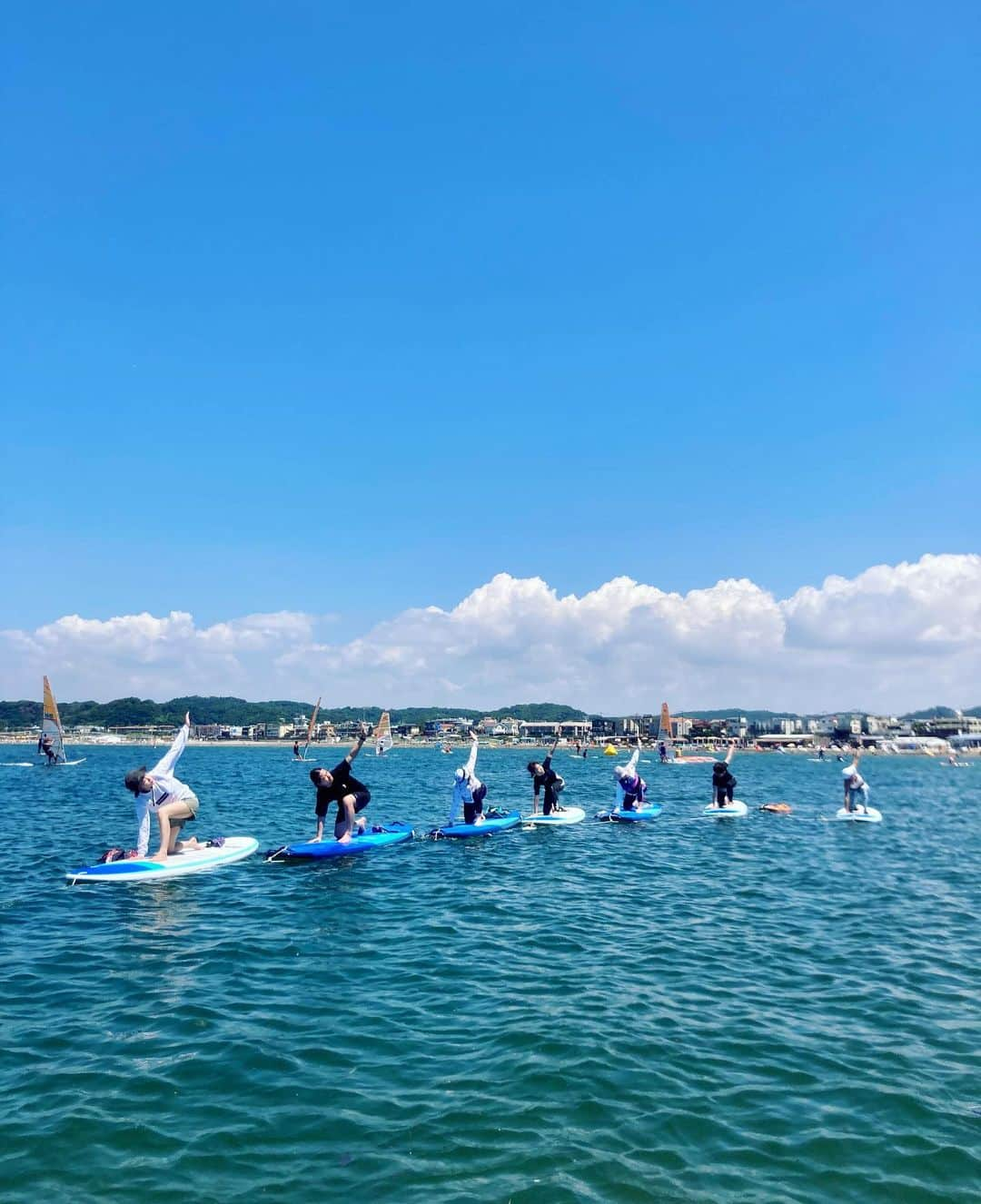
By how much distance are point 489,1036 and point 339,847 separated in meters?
14.1

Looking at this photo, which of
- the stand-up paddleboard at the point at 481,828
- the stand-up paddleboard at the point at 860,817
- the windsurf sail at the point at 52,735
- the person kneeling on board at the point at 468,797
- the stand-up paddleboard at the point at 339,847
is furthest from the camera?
the windsurf sail at the point at 52,735

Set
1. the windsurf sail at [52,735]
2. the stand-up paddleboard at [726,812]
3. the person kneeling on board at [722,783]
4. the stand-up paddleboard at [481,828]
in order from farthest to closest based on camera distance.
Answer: the windsurf sail at [52,735]
the stand-up paddleboard at [726,812]
the person kneeling on board at [722,783]
the stand-up paddleboard at [481,828]

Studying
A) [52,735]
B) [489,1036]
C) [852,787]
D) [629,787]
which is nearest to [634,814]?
[629,787]

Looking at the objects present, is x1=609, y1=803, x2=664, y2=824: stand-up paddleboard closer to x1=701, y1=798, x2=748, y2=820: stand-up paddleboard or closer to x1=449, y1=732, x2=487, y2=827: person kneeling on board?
x1=701, y1=798, x2=748, y2=820: stand-up paddleboard

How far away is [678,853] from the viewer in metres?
25.8

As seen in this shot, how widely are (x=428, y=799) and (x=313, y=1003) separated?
36070mm

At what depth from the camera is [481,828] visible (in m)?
28.7

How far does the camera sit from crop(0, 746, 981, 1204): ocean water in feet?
23.8

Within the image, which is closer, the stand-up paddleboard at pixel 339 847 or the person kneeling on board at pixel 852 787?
the stand-up paddleboard at pixel 339 847

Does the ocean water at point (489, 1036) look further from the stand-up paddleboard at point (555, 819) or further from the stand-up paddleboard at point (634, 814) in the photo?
the stand-up paddleboard at point (634, 814)

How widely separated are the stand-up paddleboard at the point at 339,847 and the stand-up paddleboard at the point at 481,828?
2.29 m

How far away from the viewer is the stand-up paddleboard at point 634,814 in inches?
1347

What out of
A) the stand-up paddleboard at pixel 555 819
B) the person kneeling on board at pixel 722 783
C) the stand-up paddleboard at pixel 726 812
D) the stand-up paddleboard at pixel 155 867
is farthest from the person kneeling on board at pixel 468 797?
the stand-up paddleboard at pixel 726 812

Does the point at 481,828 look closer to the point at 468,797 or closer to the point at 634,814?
the point at 468,797
